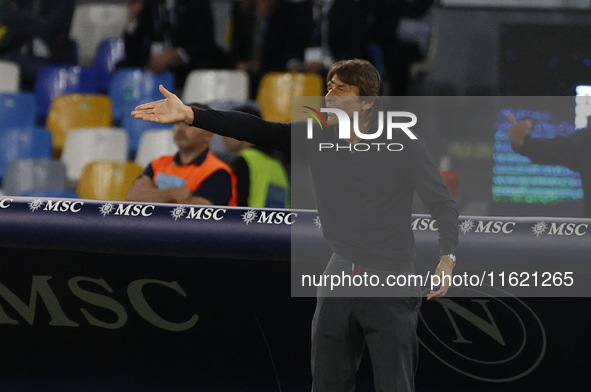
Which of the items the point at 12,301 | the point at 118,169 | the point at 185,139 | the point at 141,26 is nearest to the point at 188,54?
the point at 141,26

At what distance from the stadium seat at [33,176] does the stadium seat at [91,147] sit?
1.90 ft

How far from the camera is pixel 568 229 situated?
157 inches

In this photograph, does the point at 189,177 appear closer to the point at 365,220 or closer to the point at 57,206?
the point at 57,206

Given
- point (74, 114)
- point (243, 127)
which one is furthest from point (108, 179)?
point (243, 127)

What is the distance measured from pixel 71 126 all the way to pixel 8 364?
3.81 metres

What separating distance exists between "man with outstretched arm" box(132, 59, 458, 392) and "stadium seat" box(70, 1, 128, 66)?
644 cm

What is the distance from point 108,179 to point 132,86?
7.27ft

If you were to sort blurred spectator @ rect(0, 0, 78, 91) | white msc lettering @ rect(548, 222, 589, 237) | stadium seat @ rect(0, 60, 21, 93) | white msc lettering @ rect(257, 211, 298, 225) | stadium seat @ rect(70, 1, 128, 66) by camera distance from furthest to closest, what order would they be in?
stadium seat @ rect(70, 1, 128, 66) < blurred spectator @ rect(0, 0, 78, 91) < stadium seat @ rect(0, 60, 21, 93) < white msc lettering @ rect(257, 211, 298, 225) < white msc lettering @ rect(548, 222, 589, 237)

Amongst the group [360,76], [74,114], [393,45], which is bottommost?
[360,76]

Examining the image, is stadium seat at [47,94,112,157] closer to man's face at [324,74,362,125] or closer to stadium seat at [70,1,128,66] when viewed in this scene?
stadium seat at [70,1,128,66]

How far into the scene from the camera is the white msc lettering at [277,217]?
4.08 meters

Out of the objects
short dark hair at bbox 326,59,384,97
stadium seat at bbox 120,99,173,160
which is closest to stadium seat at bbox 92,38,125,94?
stadium seat at bbox 120,99,173,160

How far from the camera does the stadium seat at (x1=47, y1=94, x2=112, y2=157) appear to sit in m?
7.97

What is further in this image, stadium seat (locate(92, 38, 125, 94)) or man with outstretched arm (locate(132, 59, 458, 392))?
stadium seat (locate(92, 38, 125, 94))
